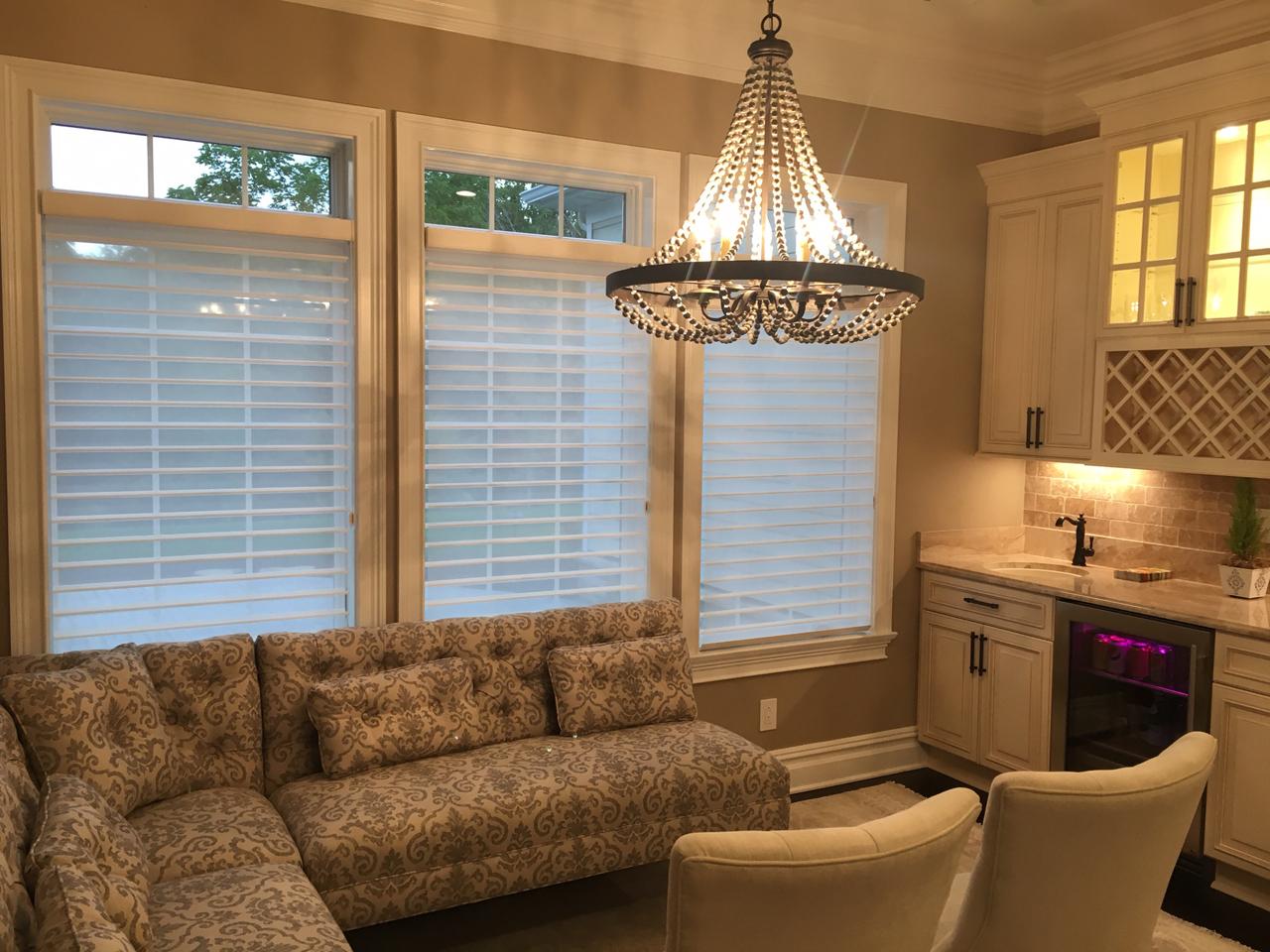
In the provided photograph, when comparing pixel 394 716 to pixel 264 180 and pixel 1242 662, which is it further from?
pixel 1242 662

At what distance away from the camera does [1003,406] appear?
4.57 meters

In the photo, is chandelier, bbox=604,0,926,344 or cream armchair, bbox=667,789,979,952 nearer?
cream armchair, bbox=667,789,979,952

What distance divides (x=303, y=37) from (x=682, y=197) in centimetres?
144

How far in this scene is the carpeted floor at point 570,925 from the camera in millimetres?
3070

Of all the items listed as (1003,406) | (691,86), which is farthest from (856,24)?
(1003,406)

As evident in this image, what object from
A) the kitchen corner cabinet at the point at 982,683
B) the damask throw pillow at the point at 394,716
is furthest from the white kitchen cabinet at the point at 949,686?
the damask throw pillow at the point at 394,716

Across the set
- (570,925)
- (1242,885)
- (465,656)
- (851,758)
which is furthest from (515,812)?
(1242,885)

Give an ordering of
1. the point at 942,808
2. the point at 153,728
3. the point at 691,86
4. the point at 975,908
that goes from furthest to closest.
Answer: the point at 691,86
the point at 153,728
the point at 975,908
the point at 942,808

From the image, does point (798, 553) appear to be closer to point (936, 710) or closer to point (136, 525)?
point (936, 710)

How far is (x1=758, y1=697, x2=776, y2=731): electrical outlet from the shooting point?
13.9 ft

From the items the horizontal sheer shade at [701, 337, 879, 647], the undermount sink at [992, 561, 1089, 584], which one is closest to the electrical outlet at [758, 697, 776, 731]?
the horizontal sheer shade at [701, 337, 879, 647]

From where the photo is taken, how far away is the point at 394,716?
3.10 m

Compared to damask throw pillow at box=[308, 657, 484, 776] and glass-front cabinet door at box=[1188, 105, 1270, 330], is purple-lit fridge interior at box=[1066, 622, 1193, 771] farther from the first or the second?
damask throw pillow at box=[308, 657, 484, 776]

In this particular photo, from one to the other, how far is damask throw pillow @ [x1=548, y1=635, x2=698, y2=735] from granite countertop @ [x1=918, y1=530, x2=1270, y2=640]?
4.70ft
